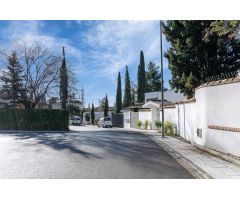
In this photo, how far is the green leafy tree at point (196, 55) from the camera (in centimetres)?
2030

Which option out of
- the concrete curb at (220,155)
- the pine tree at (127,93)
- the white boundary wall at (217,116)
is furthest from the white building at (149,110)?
the concrete curb at (220,155)

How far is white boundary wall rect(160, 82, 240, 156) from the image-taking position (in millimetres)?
9297

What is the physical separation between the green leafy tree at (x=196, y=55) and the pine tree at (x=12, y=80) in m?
19.2

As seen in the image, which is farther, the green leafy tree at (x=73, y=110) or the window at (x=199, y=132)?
the green leafy tree at (x=73, y=110)

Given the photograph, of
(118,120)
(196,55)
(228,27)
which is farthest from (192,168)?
(118,120)

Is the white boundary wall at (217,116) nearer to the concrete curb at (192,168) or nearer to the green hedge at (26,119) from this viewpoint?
the concrete curb at (192,168)

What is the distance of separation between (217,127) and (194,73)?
11211 millimetres

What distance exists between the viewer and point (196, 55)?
822 inches

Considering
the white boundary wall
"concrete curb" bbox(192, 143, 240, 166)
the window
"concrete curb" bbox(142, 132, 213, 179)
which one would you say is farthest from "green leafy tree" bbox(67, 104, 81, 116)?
"concrete curb" bbox(142, 132, 213, 179)

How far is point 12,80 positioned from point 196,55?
71.5 ft

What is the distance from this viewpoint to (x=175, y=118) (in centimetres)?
2058

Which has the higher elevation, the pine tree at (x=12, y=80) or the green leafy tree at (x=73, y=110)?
the pine tree at (x=12, y=80)
